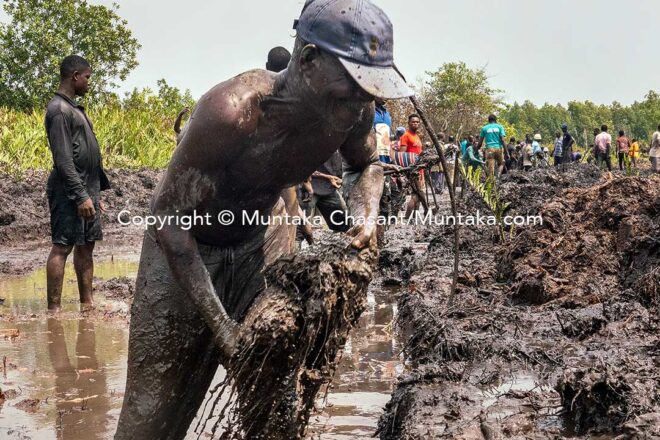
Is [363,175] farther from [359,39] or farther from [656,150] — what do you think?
[656,150]

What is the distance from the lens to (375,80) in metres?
2.57

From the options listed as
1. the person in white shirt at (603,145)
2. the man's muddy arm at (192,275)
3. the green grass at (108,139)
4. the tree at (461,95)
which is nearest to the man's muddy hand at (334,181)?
the man's muddy arm at (192,275)

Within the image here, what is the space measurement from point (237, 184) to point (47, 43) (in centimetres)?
2972

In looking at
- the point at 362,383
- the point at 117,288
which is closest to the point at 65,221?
the point at 117,288

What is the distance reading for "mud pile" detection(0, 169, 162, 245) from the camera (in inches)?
492

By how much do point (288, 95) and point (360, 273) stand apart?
0.62m

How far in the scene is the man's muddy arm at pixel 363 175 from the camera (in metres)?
3.10

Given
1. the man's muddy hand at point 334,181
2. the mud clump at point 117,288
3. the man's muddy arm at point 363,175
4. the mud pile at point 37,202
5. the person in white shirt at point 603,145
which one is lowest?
the mud clump at point 117,288

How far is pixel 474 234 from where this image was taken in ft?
36.0

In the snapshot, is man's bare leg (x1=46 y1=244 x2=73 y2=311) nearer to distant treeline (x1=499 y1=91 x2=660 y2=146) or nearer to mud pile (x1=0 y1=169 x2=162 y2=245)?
mud pile (x1=0 y1=169 x2=162 y2=245)

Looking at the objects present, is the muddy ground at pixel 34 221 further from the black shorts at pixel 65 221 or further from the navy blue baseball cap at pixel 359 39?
the navy blue baseball cap at pixel 359 39

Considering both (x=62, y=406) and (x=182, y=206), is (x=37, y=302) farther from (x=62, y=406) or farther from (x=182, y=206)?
(x=182, y=206)

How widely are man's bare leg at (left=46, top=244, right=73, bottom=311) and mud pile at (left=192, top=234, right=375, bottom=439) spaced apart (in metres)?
4.36

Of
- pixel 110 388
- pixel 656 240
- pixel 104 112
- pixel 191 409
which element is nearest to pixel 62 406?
pixel 110 388
